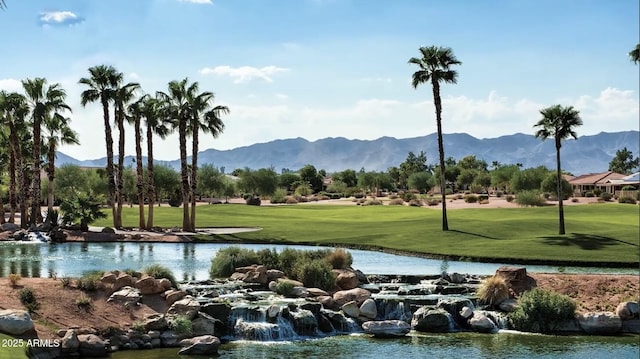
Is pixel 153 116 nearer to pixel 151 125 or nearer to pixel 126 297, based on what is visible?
pixel 151 125

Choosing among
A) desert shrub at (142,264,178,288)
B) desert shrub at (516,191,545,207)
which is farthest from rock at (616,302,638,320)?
desert shrub at (516,191,545,207)

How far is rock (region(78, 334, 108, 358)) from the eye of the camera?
24.7m

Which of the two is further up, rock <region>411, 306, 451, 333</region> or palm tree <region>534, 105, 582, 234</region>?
palm tree <region>534, 105, 582, 234</region>

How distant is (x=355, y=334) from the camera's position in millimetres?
29422

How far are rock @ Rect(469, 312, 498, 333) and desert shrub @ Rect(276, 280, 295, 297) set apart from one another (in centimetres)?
803

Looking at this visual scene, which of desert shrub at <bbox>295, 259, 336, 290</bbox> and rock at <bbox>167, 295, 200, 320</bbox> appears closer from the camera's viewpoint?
rock at <bbox>167, 295, 200, 320</bbox>

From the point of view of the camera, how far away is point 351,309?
30797mm

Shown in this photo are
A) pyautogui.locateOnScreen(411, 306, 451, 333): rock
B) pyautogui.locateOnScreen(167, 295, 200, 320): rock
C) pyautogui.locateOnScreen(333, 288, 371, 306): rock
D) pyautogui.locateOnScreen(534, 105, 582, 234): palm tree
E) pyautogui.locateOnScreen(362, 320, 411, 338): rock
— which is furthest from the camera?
pyautogui.locateOnScreen(534, 105, 582, 234): palm tree

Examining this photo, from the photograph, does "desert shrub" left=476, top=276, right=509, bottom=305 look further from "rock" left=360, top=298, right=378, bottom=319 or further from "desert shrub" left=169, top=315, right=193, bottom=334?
"desert shrub" left=169, top=315, right=193, bottom=334

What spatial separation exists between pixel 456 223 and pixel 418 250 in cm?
1707

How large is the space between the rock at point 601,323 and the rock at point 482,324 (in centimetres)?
364

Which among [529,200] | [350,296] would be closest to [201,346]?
[350,296]

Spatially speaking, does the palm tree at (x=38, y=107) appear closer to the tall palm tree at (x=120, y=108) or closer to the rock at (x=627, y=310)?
the tall palm tree at (x=120, y=108)

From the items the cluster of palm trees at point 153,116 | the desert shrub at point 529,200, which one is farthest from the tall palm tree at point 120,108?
the desert shrub at point 529,200
